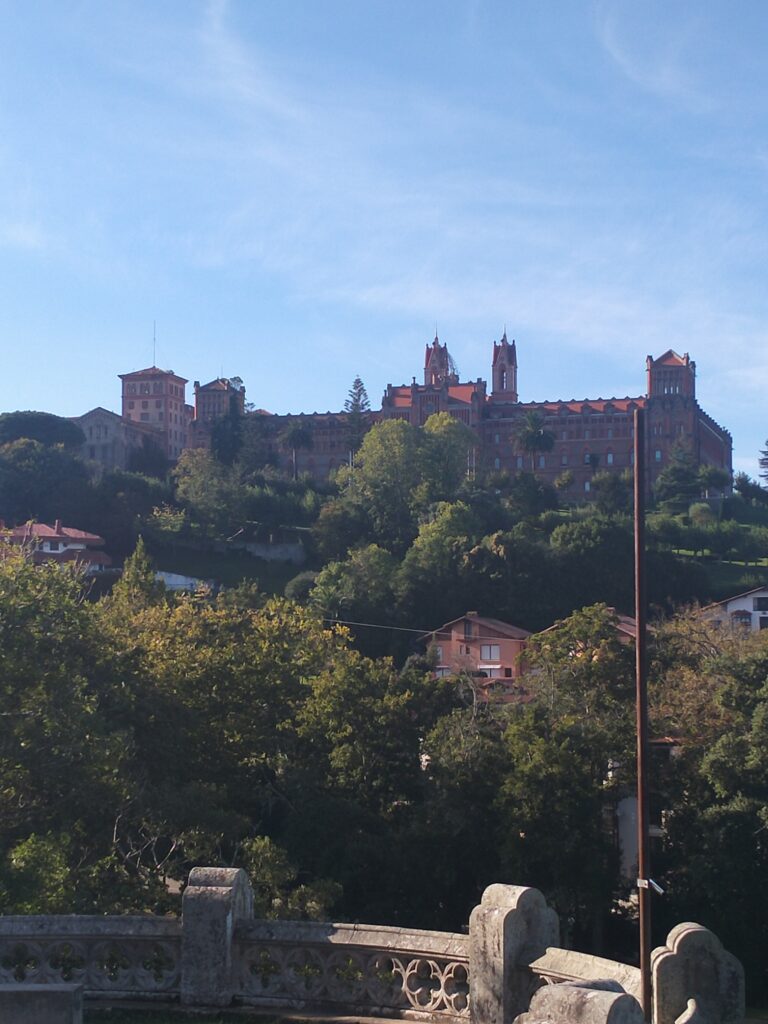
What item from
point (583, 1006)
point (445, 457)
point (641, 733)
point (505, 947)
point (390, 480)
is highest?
point (445, 457)

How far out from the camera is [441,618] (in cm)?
7912

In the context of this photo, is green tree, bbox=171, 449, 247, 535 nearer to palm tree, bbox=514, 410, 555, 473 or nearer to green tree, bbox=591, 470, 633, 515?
green tree, bbox=591, 470, 633, 515

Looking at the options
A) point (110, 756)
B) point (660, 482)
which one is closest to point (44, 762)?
point (110, 756)

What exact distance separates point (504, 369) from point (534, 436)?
77.3ft

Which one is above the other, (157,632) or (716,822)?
(157,632)

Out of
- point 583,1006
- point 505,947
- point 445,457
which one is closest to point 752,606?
point 445,457

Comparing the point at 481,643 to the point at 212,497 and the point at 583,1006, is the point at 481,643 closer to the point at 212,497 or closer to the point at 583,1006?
the point at 212,497

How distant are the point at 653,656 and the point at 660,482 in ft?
274

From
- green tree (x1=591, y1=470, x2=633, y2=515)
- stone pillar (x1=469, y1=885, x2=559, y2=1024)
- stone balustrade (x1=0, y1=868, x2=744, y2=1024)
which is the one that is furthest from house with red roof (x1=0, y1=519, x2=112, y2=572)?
stone pillar (x1=469, y1=885, x2=559, y2=1024)

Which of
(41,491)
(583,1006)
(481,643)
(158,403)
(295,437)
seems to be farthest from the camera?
(158,403)

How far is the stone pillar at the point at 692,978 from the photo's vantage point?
8445 mm

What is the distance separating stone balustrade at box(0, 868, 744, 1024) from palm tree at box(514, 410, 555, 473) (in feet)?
396

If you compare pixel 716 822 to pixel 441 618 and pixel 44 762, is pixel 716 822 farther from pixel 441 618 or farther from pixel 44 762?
pixel 441 618

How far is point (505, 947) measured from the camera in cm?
856
